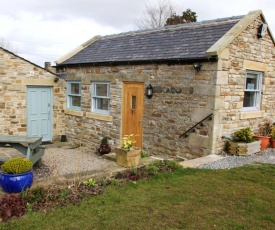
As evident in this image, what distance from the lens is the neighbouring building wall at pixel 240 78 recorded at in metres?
7.45

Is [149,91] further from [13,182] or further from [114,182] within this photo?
[13,182]

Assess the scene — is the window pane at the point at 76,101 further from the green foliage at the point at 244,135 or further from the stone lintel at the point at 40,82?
the green foliage at the point at 244,135

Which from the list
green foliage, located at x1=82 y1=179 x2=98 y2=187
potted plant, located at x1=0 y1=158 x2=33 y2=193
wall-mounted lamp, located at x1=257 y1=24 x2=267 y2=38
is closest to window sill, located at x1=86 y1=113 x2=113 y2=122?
green foliage, located at x1=82 y1=179 x2=98 y2=187

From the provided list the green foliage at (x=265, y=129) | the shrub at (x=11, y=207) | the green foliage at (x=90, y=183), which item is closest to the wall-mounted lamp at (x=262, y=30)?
the green foliage at (x=265, y=129)

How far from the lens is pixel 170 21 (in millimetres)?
26016

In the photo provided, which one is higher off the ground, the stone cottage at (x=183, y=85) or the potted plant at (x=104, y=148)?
the stone cottage at (x=183, y=85)

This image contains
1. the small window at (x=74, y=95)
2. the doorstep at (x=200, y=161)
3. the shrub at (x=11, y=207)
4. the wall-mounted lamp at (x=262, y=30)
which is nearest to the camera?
the shrub at (x=11, y=207)

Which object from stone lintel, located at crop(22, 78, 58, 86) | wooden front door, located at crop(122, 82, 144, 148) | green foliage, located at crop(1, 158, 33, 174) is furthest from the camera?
stone lintel, located at crop(22, 78, 58, 86)

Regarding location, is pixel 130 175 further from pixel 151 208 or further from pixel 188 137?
pixel 188 137

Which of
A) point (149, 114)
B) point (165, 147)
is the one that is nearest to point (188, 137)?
point (165, 147)

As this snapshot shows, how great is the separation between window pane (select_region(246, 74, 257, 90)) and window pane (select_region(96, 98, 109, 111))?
5208 mm

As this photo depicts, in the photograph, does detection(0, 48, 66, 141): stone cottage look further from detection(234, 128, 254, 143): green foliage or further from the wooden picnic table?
detection(234, 128, 254, 143): green foliage

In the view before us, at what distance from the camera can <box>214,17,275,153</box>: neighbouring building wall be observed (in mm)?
7453

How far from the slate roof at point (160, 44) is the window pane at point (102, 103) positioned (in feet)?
5.07
